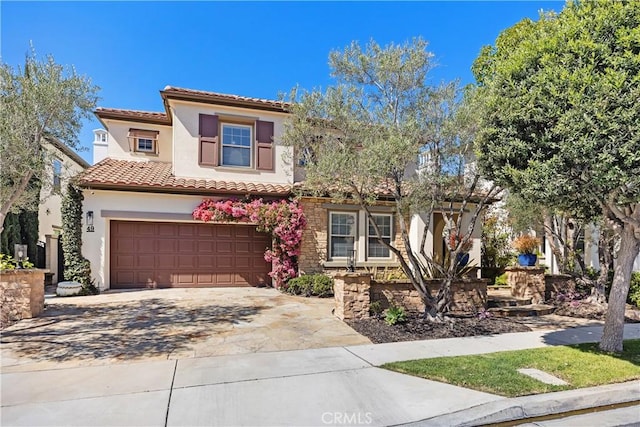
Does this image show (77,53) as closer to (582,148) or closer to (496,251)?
(582,148)

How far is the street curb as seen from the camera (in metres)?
4.13

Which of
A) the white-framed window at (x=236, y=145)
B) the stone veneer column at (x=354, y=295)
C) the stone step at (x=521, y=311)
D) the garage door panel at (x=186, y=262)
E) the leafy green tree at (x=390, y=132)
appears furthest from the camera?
the white-framed window at (x=236, y=145)

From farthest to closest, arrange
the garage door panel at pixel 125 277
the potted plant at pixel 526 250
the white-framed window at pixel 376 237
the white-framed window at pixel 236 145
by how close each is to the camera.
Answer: the white-framed window at pixel 376 237 → the white-framed window at pixel 236 145 → the garage door panel at pixel 125 277 → the potted plant at pixel 526 250

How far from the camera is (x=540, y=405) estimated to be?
14.8 ft

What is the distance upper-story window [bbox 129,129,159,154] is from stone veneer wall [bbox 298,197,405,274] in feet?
23.6

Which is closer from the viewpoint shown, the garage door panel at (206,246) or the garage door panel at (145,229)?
the garage door panel at (145,229)

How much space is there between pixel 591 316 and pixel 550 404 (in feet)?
22.6

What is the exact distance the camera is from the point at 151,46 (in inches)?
434

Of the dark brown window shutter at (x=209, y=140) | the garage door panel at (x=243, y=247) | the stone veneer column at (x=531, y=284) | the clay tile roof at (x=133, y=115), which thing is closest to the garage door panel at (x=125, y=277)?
the garage door panel at (x=243, y=247)

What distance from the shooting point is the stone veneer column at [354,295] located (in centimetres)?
863

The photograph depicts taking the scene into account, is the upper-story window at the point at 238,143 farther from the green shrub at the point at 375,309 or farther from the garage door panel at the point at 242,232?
the green shrub at the point at 375,309

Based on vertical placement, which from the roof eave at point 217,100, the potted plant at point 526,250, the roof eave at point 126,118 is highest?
the roof eave at point 217,100

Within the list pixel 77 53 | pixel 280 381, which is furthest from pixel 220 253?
pixel 280 381

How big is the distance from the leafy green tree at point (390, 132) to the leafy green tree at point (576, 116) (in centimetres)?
157
